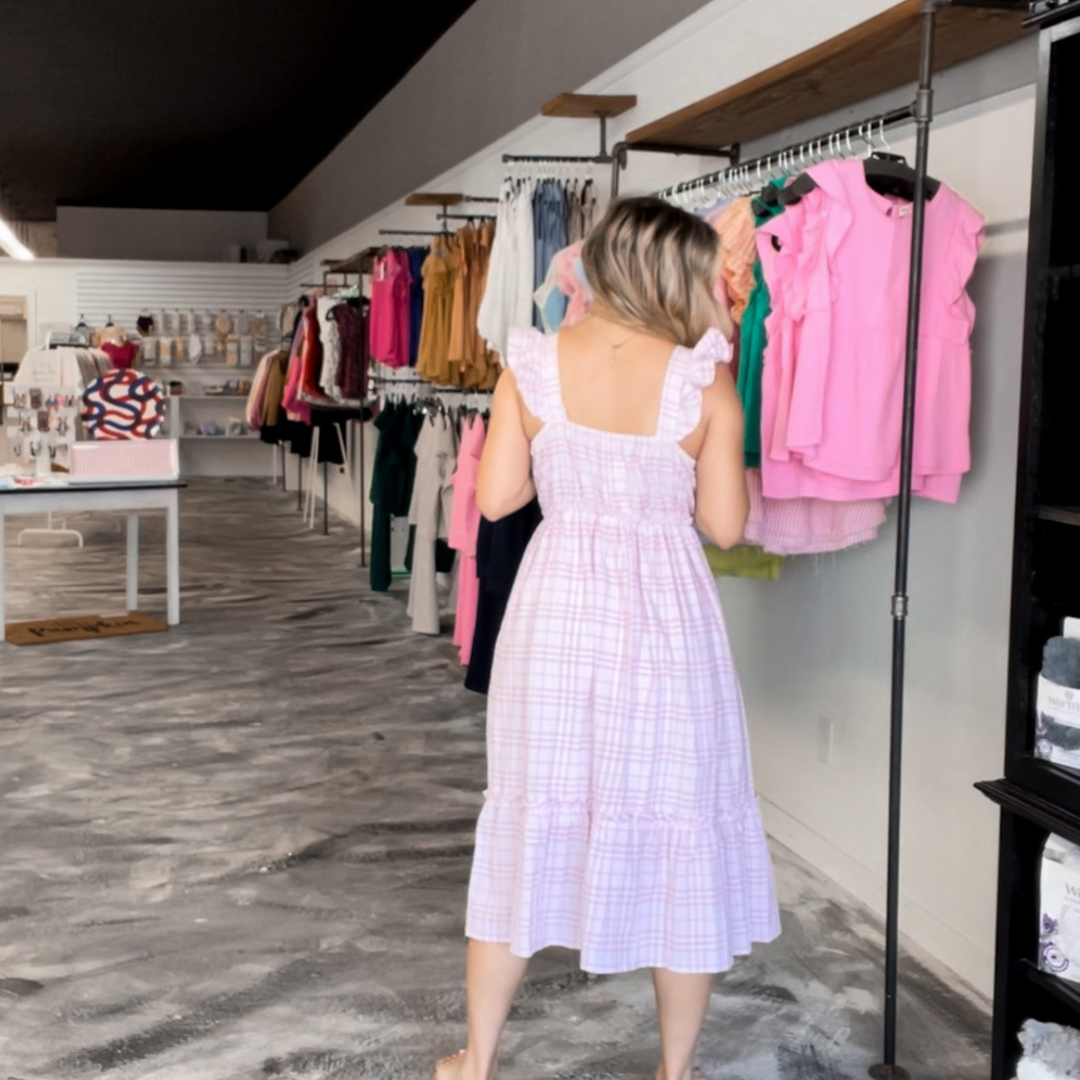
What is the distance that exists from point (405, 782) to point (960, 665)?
78.1 inches

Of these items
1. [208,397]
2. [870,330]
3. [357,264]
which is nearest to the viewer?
[870,330]

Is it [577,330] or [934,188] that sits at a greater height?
[934,188]

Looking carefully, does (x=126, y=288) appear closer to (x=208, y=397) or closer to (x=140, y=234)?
(x=208, y=397)

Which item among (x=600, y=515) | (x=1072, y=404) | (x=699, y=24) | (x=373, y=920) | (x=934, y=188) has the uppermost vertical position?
Result: (x=699, y=24)

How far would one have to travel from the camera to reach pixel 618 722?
2.29 meters

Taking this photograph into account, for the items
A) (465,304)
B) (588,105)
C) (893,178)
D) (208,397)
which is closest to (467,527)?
(465,304)

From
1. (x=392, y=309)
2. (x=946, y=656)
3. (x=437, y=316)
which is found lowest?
(x=946, y=656)

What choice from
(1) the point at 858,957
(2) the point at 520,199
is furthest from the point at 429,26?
(1) the point at 858,957

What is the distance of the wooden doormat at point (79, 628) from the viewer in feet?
21.3

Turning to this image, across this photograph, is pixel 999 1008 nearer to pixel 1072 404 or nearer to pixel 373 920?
pixel 1072 404

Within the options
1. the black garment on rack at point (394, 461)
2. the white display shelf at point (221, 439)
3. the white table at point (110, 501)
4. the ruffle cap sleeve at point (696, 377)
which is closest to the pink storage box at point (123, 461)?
the white table at point (110, 501)

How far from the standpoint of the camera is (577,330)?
237 centimetres

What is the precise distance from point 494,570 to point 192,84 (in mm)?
8407

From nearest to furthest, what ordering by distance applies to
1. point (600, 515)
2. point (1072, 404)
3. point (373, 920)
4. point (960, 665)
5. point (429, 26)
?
point (1072, 404) → point (600, 515) → point (960, 665) → point (373, 920) → point (429, 26)
